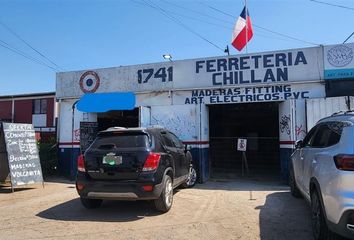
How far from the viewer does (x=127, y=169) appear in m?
7.45

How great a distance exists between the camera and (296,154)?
8.33 m

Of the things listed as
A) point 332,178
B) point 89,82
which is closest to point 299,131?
point 332,178

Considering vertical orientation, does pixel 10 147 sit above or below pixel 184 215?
above

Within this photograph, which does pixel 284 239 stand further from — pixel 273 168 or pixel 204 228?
pixel 273 168

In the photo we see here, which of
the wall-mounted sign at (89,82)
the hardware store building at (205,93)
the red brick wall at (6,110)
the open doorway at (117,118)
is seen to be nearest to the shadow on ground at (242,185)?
the hardware store building at (205,93)

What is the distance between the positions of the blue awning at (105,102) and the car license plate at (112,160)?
6.57 metres

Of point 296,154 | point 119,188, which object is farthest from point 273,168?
point 119,188

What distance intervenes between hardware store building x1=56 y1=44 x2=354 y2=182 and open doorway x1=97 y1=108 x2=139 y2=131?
0.07 m

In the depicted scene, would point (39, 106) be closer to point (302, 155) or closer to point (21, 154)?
point (21, 154)

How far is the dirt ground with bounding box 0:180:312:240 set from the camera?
21.0 feet

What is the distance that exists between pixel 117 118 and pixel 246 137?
6289 millimetres

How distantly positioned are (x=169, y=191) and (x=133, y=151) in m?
1.27

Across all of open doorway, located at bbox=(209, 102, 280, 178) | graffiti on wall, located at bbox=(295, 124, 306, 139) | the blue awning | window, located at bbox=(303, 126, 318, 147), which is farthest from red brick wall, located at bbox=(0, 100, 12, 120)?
window, located at bbox=(303, 126, 318, 147)

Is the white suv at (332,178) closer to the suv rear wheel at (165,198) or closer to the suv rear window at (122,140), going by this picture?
the suv rear wheel at (165,198)
